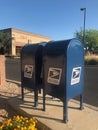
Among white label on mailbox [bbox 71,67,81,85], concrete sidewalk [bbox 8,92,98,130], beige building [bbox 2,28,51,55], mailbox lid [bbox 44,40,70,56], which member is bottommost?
concrete sidewalk [bbox 8,92,98,130]

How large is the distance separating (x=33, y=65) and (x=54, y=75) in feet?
2.89

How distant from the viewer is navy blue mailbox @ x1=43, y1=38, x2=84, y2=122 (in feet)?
13.0

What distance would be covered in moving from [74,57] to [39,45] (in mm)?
1095

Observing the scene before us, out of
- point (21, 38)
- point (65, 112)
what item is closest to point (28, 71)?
point (65, 112)

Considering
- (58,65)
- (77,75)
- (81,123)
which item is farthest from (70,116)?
(58,65)

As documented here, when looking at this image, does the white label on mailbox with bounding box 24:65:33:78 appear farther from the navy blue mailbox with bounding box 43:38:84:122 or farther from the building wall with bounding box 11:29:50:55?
the building wall with bounding box 11:29:50:55

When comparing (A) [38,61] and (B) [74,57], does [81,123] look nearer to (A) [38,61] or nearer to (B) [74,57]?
(B) [74,57]

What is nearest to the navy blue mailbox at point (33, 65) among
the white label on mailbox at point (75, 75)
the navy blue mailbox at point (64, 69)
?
the navy blue mailbox at point (64, 69)

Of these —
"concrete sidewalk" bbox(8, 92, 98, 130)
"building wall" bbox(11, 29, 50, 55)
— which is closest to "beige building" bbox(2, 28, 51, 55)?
"building wall" bbox(11, 29, 50, 55)

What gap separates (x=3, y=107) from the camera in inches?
209

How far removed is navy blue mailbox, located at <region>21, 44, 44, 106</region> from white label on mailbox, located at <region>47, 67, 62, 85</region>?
24.5 inches

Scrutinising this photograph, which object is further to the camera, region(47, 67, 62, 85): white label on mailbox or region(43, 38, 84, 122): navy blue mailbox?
region(47, 67, 62, 85): white label on mailbox

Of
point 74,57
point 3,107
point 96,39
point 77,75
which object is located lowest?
point 3,107

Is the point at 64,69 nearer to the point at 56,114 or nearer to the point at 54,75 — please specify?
the point at 54,75
